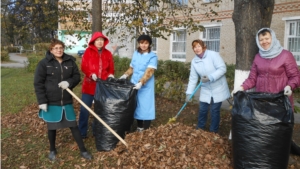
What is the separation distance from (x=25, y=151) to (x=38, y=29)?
4.72m

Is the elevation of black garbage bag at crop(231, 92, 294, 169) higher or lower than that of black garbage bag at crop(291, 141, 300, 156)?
higher

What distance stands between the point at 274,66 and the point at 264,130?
28.0 inches

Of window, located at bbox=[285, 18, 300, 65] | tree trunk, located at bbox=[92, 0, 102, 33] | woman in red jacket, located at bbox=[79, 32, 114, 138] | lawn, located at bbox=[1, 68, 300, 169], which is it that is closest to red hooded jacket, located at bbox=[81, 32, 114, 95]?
woman in red jacket, located at bbox=[79, 32, 114, 138]

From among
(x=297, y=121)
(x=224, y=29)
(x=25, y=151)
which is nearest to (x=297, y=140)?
(x=297, y=121)

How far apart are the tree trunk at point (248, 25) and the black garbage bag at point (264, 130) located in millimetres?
959

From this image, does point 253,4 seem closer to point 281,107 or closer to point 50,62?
point 281,107

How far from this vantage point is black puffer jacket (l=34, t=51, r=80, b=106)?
3.55m

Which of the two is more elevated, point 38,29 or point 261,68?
point 38,29

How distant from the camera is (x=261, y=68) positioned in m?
3.18

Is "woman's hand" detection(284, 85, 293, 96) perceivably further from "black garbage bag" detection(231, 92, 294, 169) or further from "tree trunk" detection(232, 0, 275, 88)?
"tree trunk" detection(232, 0, 275, 88)

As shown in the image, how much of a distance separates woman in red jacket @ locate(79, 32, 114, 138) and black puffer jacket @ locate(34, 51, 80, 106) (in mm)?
420

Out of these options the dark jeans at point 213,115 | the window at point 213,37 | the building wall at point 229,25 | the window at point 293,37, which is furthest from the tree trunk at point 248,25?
the window at point 213,37

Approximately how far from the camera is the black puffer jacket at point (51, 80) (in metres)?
3.55

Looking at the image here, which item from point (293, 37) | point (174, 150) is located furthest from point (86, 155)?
point (293, 37)
